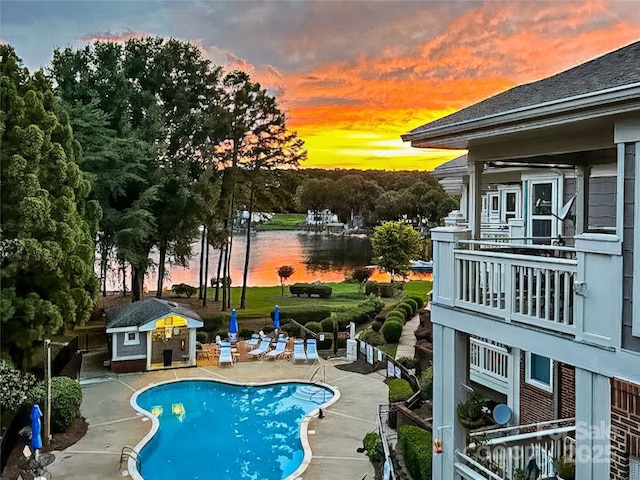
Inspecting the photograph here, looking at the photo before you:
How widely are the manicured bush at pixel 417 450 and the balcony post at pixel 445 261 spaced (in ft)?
12.0

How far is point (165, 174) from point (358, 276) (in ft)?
63.2

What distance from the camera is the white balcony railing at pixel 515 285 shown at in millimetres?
5152

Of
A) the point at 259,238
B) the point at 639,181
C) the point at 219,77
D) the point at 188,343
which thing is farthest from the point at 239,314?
the point at 259,238

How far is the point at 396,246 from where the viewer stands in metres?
40.0

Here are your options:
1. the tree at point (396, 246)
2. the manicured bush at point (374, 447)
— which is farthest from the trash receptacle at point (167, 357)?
the tree at point (396, 246)

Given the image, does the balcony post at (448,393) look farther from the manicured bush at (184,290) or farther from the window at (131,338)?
the manicured bush at (184,290)

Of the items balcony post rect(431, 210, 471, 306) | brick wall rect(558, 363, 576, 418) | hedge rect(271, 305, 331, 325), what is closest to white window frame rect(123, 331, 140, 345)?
hedge rect(271, 305, 331, 325)

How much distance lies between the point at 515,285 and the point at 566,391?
483cm

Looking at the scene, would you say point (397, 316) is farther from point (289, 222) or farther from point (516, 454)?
point (289, 222)

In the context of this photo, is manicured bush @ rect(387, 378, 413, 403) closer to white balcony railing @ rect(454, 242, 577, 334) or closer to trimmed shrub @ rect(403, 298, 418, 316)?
white balcony railing @ rect(454, 242, 577, 334)

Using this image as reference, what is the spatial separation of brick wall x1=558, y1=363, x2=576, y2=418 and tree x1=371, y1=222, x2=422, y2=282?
30427 mm

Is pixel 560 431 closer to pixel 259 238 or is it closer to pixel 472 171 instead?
pixel 472 171

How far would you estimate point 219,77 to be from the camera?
29.1 m

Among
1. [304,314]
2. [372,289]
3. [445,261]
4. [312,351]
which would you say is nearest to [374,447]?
[445,261]
